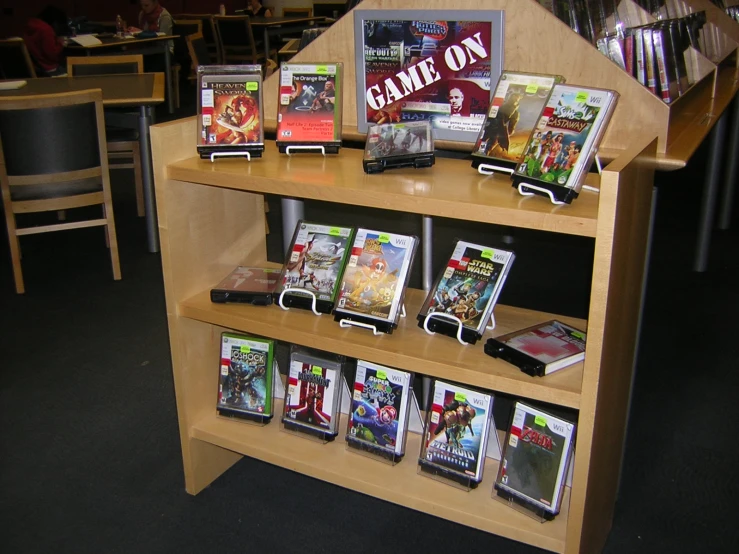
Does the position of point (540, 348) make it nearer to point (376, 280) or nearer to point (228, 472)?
point (376, 280)

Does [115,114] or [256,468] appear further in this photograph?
[115,114]

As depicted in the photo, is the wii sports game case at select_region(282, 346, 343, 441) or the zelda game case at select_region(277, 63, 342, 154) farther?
the wii sports game case at select_region(282, 346, 343, 441)

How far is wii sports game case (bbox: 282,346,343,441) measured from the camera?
1.95m

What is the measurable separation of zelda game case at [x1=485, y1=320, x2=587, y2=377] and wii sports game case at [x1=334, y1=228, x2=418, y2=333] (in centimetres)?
24

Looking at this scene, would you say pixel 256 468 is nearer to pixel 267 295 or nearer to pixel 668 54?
pixel 267 295

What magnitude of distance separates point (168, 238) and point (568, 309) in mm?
1853

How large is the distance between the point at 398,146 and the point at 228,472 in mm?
1112

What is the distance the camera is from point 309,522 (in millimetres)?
1967

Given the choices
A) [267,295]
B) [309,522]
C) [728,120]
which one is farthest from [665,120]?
[728,120]

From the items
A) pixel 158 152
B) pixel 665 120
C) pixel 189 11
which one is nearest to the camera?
pixel 665 120

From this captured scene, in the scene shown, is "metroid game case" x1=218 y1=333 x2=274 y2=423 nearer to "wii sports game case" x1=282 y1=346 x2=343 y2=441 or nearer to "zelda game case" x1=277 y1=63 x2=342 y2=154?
"wii sports game case" x1=282 y1=346 x2=343 y2=441

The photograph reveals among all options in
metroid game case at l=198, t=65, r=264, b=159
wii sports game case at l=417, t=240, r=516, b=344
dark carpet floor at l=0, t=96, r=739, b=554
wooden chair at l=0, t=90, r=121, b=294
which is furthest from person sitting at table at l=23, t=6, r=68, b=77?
wii sports game case at l=417, t=240, r=516, b=344

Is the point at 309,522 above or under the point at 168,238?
under

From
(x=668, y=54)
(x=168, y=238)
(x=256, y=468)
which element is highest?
(x=668, y=54)
